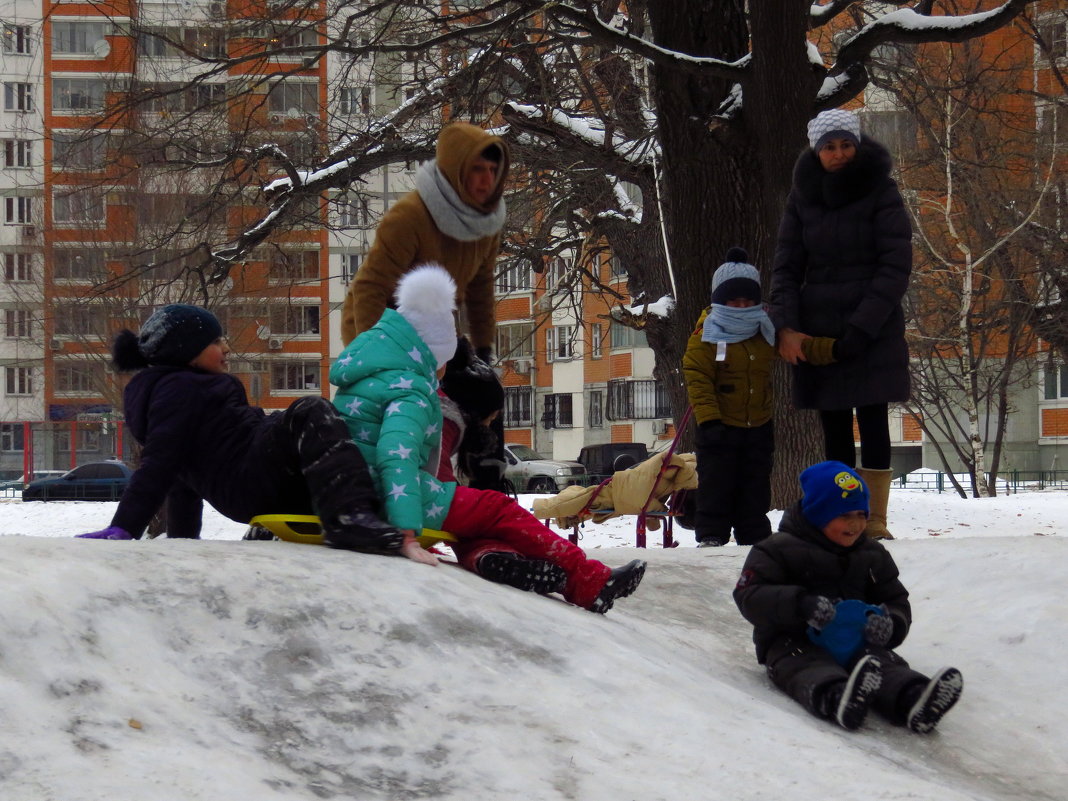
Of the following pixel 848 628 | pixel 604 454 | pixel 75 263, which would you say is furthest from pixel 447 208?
pixel 604 454

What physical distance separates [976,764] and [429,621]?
1810mm

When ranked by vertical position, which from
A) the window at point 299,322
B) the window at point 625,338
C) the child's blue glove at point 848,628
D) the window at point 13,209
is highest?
the window at point 13,209

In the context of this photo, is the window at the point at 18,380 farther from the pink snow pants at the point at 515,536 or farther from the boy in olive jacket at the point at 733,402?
the pink snow pants at the point at 515,536

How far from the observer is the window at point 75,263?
35.5 metres

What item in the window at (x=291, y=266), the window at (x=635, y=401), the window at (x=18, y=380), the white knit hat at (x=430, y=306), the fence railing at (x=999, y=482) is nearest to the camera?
the white knit hat at (x=430, y=306)

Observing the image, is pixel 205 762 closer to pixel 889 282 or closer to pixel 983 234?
pixel 889 282

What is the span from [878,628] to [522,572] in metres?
1.24

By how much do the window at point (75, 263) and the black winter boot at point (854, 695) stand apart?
3299 centimetres

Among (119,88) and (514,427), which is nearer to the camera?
(119,88)

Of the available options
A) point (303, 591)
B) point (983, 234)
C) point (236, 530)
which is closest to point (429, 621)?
point (303, 591)

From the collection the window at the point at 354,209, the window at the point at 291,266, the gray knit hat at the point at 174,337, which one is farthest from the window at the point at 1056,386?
the gray knit hat at the point at 174,337

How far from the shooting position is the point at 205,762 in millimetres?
2779

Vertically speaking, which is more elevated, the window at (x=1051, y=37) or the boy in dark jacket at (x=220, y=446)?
the window at (x=1051, y=37)

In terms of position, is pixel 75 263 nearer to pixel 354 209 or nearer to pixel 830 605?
pixel 354 209
